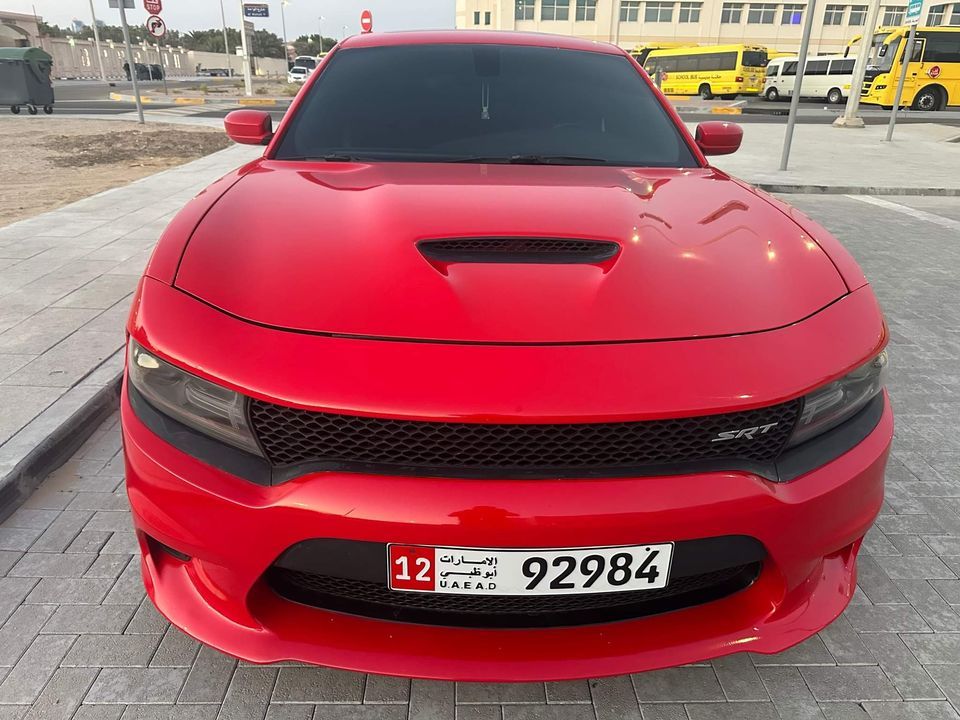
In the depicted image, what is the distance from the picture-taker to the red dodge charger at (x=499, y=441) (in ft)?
4.16

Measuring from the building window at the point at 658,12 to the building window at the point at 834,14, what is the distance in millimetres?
13456

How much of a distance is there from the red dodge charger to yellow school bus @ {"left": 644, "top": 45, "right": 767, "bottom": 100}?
114 feet

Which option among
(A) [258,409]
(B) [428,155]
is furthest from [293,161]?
(A) [258,409]

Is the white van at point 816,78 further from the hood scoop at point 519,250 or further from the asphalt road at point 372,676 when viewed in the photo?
the hood scoop at point 519,250

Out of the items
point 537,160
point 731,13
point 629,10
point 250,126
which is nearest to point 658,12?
point 629,10

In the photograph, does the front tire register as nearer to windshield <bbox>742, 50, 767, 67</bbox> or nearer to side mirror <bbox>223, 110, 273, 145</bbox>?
windshield <bbox>742, 50, 767, 67</bbox>

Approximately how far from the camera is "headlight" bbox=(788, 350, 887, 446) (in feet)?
4.60

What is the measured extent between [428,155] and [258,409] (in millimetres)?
1325

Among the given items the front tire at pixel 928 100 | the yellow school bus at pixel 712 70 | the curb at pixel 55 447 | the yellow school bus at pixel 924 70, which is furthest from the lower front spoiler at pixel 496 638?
the yellow school bus at pixel 712 70

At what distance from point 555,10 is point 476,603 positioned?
212 ft

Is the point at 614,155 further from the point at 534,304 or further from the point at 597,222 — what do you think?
the point at 534,304

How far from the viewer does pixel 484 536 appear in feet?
4.13

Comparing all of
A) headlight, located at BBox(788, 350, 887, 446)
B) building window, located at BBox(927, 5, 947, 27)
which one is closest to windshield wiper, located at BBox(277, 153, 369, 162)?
headlight, located at BBox(788, 350, 887, 446)

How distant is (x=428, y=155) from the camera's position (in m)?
2.35
